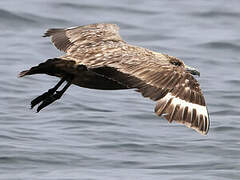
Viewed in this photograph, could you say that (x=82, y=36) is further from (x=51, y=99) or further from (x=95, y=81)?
(x=95, y=81)

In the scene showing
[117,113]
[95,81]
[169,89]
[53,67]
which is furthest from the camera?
[117,113]

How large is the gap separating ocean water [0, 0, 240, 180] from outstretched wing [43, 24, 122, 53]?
1.26 metres

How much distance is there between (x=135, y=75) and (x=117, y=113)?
422 centimetres

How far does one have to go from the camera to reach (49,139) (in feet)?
Result: 34.5

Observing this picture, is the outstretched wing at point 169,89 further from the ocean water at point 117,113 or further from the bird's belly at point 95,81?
the ocean water at point 117,113

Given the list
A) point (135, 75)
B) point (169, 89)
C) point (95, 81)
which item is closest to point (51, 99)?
point (95, 81)

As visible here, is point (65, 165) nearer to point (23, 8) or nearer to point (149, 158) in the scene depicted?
point (149, 158)

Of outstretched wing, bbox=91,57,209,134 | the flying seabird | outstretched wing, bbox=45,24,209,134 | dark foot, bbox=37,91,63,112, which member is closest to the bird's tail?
the flying seabird

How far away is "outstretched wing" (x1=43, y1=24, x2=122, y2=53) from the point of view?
30.8 feet

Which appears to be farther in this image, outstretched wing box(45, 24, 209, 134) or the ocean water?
the ocean water

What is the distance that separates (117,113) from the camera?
1183 centimetres

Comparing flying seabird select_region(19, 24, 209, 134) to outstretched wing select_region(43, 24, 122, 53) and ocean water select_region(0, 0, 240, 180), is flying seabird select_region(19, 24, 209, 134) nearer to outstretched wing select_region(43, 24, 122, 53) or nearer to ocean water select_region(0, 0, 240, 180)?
outstretched wing select_region(43, 24, 122, 53)

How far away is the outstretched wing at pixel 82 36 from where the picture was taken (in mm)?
9398

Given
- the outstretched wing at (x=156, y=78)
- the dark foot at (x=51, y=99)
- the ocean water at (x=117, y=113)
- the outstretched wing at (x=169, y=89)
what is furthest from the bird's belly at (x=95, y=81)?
the ocean water at (x=117, y=113)
